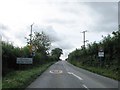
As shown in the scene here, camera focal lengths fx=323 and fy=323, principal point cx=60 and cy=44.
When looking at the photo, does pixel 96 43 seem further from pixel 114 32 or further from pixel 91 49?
pixel 114 32

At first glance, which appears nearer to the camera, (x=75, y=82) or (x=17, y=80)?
(x=17, y=80)

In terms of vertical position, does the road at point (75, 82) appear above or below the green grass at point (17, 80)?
below

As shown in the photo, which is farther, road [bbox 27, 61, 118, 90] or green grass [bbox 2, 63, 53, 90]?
road [bbox 27, 61, 118, 90]

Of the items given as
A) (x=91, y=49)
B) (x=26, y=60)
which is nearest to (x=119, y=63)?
(x=26, y=60)

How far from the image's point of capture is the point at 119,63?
41.6 metres

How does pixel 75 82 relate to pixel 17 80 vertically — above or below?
below

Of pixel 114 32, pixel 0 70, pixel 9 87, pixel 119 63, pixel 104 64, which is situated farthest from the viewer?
pixel 104 64

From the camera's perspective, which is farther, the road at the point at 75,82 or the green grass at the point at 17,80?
the road at the point at 75,82

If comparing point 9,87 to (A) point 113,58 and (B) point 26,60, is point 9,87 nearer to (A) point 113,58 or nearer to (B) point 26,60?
(B) point 26,60

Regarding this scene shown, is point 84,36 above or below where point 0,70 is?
above

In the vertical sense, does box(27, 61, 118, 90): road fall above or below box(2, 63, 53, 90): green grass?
below

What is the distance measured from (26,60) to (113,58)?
14.3 metres

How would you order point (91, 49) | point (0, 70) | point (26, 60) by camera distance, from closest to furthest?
point (0, 70) → point (26, 60) → point (91, 49)

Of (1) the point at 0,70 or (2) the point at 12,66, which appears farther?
(2) the point at 12,66
